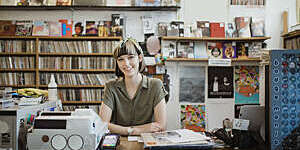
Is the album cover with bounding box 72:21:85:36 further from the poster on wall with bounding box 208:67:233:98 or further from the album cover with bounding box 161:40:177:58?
the poster on wall with bounding box 208:67:233:98

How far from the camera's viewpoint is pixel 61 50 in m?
3.59

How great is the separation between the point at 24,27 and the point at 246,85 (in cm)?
362

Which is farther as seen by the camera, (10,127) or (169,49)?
(169,49)

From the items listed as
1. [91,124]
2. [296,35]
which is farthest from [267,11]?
[91,124]

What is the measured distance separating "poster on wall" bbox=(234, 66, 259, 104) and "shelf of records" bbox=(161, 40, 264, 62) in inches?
8.7

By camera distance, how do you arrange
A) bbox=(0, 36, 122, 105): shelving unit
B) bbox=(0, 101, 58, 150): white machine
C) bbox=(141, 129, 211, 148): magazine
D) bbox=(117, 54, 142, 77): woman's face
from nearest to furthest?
bbox=(141, 129, 211, 148): magazine → bbox=(0, 101, 58, 150): white machine → bbox=(117, 54, 142, 77): woman's face → bbox=(0, 36, 122, 105): shelving unit

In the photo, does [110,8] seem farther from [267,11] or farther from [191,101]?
[267,11]

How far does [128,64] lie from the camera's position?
1.83 metres

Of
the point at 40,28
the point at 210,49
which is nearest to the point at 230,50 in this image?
the point at 210,49

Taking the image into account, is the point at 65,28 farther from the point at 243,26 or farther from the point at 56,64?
the point at 243,26

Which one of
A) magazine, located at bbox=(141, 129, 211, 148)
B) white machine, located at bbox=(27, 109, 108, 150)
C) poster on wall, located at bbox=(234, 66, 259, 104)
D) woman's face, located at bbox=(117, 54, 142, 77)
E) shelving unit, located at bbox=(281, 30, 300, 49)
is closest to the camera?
white machine, located at bbox=(27, 109, 108, 150)

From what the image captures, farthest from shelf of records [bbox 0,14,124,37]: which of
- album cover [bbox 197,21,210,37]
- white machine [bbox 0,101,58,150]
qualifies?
white machine [bbox 0,101,58,150]

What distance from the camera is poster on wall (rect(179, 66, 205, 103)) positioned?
12.3 feet

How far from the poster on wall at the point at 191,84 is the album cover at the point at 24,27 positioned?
2467 millimetres
